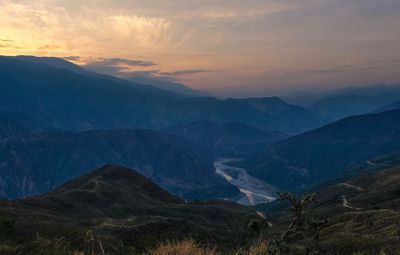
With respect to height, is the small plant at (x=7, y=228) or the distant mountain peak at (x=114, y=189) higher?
the small plant at (x=7, y=228)

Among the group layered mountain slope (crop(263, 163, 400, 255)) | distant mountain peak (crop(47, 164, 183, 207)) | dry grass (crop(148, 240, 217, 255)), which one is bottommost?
distant mountain peak (crop(47, 164, 183, 207))

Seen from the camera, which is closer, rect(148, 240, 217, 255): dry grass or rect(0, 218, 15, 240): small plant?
rect(148, 240, 217, 255): dry grass

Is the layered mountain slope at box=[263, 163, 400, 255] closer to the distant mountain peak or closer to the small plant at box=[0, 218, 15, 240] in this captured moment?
the small plant at box=[0, 218, 15, 240]

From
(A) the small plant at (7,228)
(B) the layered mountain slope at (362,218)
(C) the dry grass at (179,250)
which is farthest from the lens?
(A) the small plant at (7,228)

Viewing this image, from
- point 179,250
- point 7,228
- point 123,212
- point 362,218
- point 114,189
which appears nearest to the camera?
point 179,250

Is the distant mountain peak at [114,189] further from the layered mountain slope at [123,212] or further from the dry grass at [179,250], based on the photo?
the dry grass at [179,250]

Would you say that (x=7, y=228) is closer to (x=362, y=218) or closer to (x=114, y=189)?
(x=362, y=218)

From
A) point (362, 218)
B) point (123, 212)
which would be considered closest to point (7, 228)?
point (362, 218)

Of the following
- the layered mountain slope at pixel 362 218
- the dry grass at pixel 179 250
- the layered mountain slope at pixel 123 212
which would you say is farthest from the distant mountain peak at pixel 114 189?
the dry grass at pixel 179 250

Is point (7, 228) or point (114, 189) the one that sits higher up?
point (7, 228)

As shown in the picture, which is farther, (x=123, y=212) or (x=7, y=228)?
(x=123, y=212)

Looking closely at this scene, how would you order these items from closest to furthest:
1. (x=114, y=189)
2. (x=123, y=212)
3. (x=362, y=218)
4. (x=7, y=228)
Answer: (x=7, y=228), (x=362, y=218), (x=123, y=212), (x=114, y=189)

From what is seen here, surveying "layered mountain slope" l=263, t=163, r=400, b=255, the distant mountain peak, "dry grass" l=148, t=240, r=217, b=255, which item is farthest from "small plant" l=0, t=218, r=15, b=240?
the distant mountain peak
